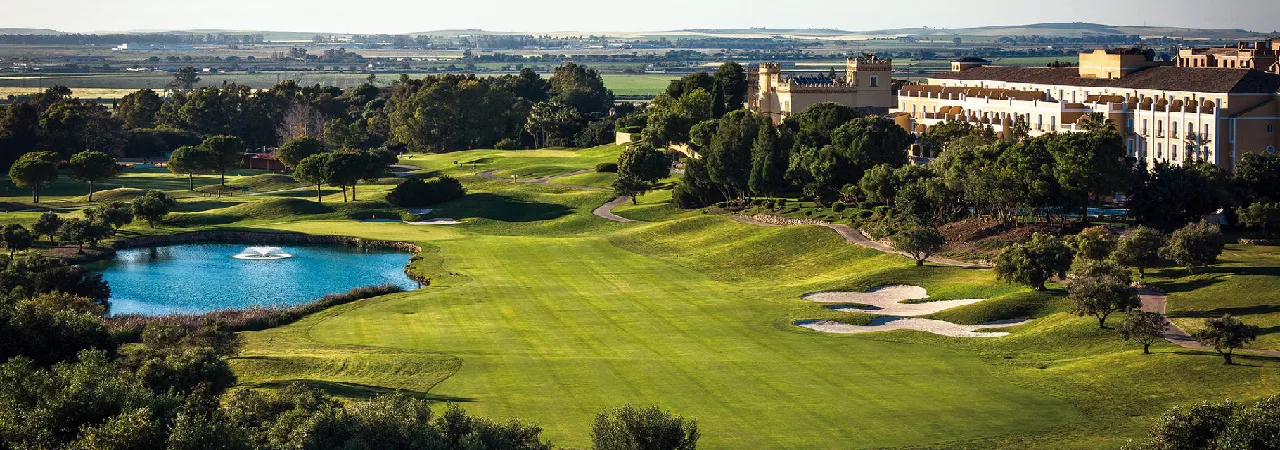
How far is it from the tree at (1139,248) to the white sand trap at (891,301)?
7369mm

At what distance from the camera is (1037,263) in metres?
73.8

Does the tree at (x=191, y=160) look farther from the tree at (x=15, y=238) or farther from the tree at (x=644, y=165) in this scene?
the tree at (x=644, y=165)

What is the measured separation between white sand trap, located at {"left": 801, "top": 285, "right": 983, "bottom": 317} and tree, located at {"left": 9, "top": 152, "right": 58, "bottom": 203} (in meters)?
80.9

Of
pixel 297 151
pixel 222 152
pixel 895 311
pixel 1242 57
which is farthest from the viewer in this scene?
pixel 297 151

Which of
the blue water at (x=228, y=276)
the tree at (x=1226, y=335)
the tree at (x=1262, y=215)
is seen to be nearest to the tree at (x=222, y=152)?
the blue water at (x=228, y=276)

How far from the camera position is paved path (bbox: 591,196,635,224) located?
12025 centimetres

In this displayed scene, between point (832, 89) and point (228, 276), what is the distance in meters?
67.1

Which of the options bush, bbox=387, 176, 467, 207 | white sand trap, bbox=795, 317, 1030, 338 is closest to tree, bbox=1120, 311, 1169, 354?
white sand trap, bbox=795, 317, 1030, 338

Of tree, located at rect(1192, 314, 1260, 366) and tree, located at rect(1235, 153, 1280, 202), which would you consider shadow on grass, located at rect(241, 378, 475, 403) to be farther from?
tree, located at rect(1235, 153, 1280, 202)

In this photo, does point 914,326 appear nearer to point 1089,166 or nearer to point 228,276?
point 1089,166

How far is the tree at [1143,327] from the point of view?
5975 centimetres

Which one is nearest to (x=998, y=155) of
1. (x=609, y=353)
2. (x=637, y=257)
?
(x=637, y=257)

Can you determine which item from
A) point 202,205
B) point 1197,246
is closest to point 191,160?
point 202,205

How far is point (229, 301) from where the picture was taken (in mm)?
88062
